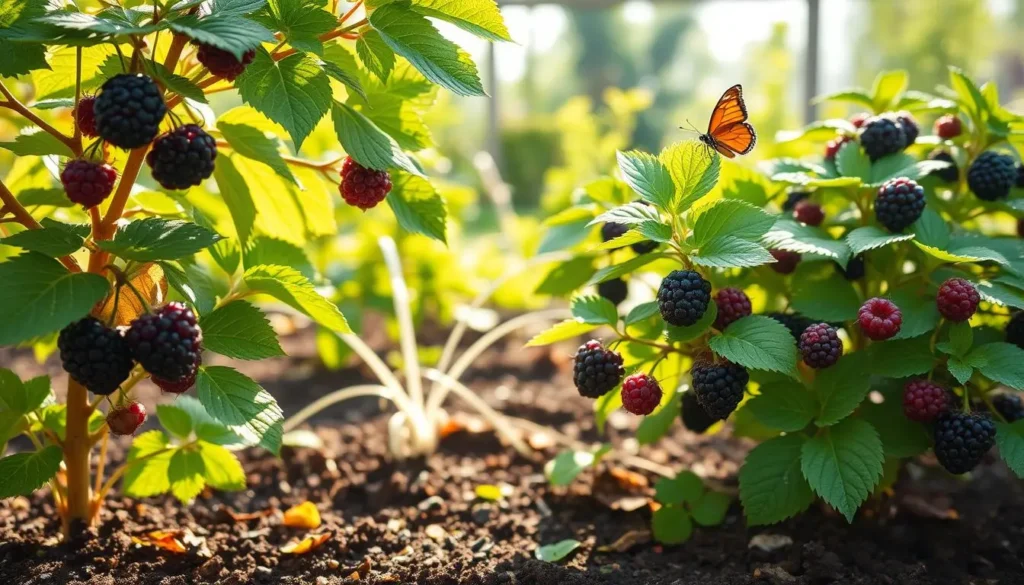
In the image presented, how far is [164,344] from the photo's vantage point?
1.02 metres

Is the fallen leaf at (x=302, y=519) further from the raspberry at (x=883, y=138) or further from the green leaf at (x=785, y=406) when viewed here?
the raspberry at (x=883, y=138)

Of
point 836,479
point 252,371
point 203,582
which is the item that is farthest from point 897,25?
point 203,582

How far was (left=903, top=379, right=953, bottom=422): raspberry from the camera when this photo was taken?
4.36 ft

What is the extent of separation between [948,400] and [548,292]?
2.50ft

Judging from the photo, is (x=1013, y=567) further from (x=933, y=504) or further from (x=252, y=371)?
(x=252, y=371)

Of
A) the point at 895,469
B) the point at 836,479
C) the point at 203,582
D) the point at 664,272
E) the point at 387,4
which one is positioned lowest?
the point at 895,469

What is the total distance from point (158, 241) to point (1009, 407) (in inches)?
56.2

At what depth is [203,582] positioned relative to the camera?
1.35 m

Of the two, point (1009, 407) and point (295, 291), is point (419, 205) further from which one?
point (1009, 407)

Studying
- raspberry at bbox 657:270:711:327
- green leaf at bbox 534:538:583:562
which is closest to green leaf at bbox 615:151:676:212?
raspberry at bbox 657:270:711:327

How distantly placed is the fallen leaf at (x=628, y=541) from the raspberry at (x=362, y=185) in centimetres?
78

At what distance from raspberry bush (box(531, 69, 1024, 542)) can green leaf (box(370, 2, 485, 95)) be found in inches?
10.2

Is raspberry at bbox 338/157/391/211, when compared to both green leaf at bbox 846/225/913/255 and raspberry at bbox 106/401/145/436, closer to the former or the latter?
raspberry at bbox 106/401/145/436

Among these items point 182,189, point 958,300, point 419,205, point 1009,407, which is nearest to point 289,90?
point 182,189
